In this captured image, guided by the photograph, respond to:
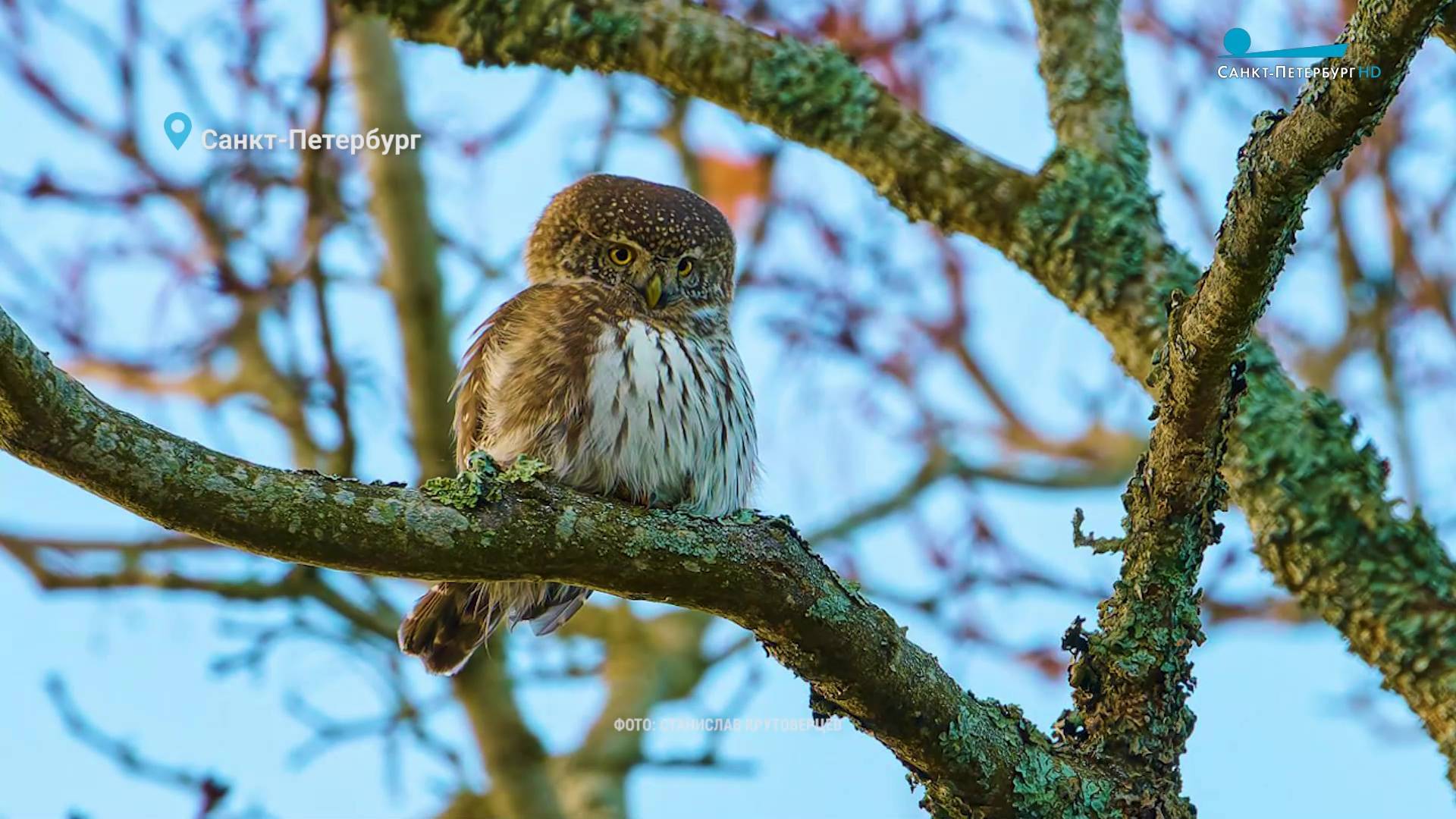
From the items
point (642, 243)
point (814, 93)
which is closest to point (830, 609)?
point (814, 93)

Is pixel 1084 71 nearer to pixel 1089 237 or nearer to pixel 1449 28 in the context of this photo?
pixel 1089 237

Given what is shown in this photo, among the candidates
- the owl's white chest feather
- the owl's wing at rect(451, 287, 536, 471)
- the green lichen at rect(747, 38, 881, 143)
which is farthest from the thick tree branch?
the green lichen at rect(747, 38, 881, 143)

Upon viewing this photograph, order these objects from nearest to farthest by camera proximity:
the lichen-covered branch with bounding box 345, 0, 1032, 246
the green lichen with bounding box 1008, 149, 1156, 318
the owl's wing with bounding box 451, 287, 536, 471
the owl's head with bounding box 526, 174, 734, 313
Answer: the green lichen with bounding box 1008, 149, 1156, 318
the lichen-covered branch with bounding box 345, 0, 1032, 246
the owl's wing with bounding box 451, 287, 536, 471
the owl's head with bounding box 526, 174, 734, 313

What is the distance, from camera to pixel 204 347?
6184 mm

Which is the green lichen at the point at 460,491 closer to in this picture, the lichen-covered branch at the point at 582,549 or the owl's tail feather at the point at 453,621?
the lichen-covered branch at the point at 582,549

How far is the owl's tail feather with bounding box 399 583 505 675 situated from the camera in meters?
3.72

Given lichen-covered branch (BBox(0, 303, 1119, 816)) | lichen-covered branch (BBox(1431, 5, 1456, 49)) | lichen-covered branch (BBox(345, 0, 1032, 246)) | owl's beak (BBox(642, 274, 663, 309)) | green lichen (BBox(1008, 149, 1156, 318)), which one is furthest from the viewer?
owl's beak (BBox(642, 274, 663, 309))

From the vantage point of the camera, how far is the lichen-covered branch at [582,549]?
7.36 ft

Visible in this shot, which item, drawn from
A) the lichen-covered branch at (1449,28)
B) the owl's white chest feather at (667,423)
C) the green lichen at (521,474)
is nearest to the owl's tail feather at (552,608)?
the owl's white chest feather at (667,423)

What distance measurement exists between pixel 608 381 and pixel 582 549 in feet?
3.97

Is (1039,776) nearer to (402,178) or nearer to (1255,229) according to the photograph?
(1255,229)

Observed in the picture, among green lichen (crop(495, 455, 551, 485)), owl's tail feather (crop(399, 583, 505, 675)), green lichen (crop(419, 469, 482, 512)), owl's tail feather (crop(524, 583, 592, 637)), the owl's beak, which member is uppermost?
the owl's beak

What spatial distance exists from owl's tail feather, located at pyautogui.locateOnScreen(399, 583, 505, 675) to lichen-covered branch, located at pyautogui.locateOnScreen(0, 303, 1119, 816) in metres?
1.13

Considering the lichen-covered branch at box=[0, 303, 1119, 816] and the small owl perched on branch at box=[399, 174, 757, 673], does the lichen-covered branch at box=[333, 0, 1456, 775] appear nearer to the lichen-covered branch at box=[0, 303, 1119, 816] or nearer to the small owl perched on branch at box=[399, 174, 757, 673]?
the small owl perched on branch at box=[399, 174, 757, 673]
